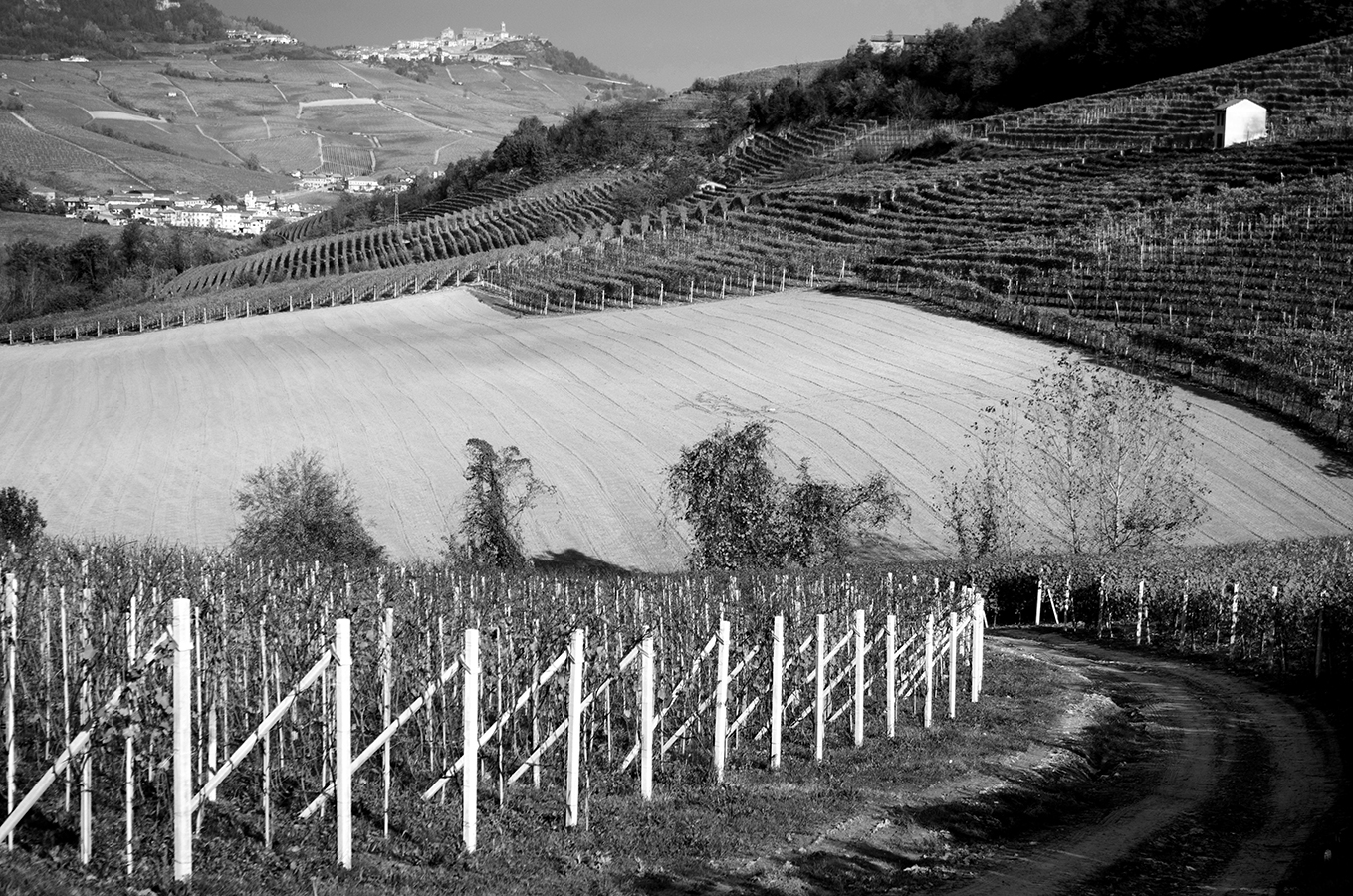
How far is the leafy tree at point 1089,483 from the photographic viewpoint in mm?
43000

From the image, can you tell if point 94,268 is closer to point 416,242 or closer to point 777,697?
point 416,242

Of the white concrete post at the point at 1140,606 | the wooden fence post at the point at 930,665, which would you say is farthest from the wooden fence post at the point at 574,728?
the white concrete post at the point at 1140,606

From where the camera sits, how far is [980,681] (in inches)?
801

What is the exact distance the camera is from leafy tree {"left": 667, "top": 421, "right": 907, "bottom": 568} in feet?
135

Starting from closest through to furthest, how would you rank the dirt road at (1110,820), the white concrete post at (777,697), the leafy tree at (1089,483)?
the dirt road at (1110,820) < the white concrete post at (777,697) < the leafy tree at (1089,483)

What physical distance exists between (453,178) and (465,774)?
184 meters

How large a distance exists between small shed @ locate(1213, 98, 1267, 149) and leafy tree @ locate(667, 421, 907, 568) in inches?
2816

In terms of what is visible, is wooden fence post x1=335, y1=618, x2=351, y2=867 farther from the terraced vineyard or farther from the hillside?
the terraced vineyard

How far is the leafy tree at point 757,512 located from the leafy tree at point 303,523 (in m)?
9.76

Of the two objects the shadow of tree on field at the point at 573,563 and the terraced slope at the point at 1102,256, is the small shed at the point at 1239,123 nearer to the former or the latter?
the terraced slope at the point at 1102,256

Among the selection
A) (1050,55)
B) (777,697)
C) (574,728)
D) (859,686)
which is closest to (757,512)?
(859,686)

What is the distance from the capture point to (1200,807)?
48.3 ft

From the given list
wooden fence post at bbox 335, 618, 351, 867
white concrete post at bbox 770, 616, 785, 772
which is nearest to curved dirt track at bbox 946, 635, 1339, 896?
white concrete post at bbox 770, 616, 785, 772

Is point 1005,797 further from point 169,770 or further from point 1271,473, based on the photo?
point 1271,473
